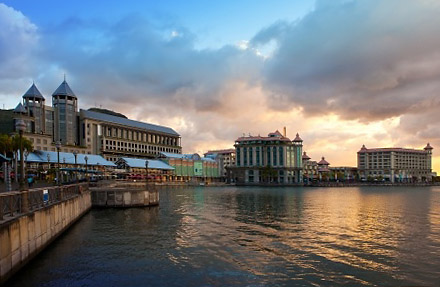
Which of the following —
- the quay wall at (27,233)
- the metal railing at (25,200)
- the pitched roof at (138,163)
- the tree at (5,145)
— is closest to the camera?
the quay wall at (27,233)

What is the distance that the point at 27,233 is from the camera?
72.0ft

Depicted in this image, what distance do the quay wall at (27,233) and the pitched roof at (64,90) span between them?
168510 mm

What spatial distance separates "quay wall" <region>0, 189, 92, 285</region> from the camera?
18016mm

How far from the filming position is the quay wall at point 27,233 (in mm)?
18016

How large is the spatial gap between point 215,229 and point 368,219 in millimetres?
23714

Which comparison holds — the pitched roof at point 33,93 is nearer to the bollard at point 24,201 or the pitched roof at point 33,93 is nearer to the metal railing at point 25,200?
the metal railing at point 25,200

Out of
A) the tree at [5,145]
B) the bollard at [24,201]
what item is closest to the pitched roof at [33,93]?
the tree at [5,145]

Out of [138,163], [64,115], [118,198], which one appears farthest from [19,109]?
[118,198]

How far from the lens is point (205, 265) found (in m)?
24.2

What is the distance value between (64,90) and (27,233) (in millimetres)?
184305

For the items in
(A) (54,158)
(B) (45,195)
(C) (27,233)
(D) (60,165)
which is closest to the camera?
(C) (27,233)

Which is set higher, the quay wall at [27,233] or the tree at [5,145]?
the tree at [5,145]

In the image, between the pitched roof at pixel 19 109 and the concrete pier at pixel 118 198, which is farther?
the pitched roof at pixel 19 109

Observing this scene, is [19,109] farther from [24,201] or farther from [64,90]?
[24,201]
